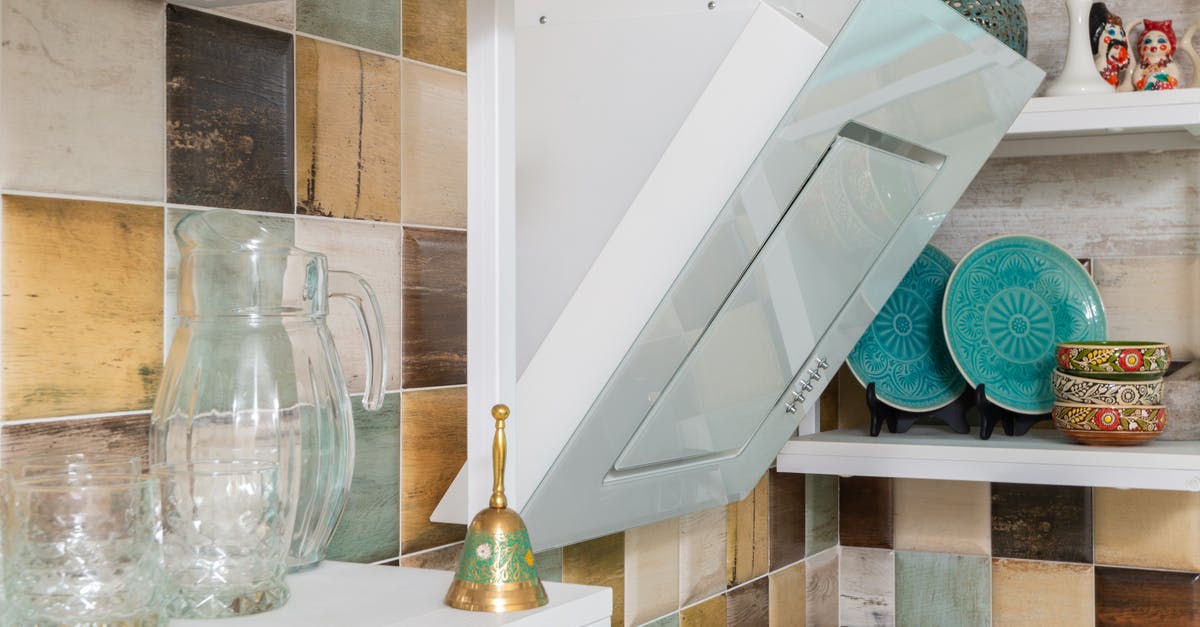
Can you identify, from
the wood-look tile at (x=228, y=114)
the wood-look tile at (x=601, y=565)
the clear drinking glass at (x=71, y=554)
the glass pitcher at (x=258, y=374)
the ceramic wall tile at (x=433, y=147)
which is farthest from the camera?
the wood-look tile at (x=601, y=565)

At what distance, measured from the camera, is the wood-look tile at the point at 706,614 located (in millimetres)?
1578

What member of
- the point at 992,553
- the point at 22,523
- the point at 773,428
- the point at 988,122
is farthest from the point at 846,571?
the point at 22,523

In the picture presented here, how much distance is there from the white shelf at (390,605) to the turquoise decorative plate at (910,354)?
3.75ft

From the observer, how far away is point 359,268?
95cm

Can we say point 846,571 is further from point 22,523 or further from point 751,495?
point 22,523

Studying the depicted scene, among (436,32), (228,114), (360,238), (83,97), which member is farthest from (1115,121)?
(83,97)

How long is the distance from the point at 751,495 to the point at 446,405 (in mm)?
816

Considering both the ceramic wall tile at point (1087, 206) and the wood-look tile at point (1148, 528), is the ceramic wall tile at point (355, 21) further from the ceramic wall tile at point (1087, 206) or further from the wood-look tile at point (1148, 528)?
the wood-look tile at point (1148, 528)

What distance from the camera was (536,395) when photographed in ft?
3.09

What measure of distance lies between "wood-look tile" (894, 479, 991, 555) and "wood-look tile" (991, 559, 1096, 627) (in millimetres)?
56

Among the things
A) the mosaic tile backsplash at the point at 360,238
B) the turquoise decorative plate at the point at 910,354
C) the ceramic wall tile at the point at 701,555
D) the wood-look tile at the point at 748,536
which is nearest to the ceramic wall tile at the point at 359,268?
the mosaic tile backsplash at the point at 360,238

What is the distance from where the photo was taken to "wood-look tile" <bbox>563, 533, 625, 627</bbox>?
1.32 metres

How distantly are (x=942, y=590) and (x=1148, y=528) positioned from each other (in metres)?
0.34

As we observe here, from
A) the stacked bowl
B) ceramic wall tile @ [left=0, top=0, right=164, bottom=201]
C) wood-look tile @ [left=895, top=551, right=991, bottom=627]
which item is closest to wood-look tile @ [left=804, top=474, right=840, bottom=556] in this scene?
wood-look tile @ [left=895, top=551, right=991, bottom=627]
